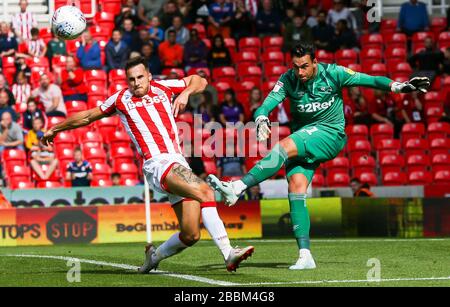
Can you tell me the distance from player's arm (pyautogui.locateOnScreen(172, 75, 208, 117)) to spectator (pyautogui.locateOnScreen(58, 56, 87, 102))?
1243 centimetres

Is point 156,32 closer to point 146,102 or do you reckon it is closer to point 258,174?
point 146,102

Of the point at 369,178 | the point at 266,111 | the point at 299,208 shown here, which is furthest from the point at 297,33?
the point at 266,111

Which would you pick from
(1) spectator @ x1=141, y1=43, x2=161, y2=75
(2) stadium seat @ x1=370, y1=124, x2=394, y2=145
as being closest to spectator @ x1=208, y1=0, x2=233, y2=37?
(1) spectator @ x1=141, y1=43, x2=161, y2=75

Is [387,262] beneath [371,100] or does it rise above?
beneath

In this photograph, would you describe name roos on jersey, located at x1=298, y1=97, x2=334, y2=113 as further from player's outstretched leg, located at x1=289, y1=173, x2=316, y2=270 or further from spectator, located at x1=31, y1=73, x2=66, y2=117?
spectator, located at x1=31, y1=73, x2=66, y2=117

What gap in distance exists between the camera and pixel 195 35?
2447 cm

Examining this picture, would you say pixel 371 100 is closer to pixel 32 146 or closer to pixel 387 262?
pixel 32 146

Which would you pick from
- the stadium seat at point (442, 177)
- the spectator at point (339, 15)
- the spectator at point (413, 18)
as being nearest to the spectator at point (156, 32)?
the spectator at point (339, 15)

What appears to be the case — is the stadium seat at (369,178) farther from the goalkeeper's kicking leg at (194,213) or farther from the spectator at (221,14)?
the goalkeeper's kicking leg at (194,213)

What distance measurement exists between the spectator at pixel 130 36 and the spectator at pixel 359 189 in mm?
6429

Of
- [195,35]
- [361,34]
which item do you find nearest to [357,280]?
[195,35]

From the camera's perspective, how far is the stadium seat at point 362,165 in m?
23.0

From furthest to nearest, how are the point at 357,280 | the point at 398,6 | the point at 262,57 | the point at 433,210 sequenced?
1. the point at 398,6
2. the point at 262,57
3. the point at 433,210
4. the point at 357,280

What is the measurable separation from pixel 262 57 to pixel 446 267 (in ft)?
48.3
